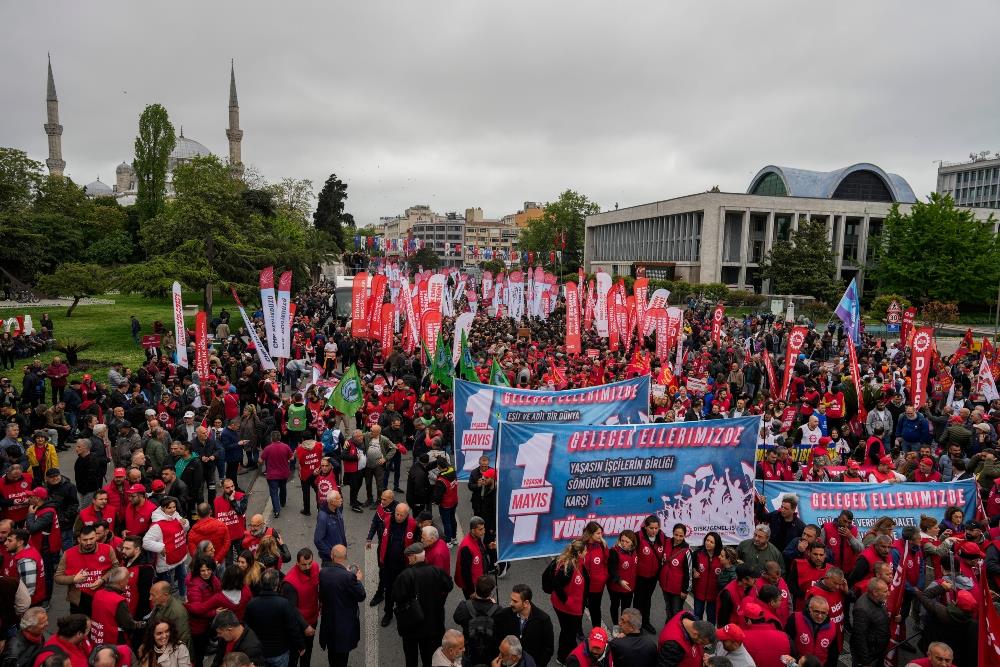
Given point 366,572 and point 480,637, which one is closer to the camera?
point 480,637

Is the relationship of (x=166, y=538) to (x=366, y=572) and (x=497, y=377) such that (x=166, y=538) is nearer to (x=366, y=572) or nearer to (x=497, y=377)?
(x=366, y=572)

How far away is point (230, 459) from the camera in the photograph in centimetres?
1035

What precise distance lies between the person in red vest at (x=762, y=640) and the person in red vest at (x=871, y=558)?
1874 millimetres

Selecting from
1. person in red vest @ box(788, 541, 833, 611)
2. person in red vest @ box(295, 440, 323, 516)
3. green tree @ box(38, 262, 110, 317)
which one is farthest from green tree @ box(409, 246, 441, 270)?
person in red vest @ box(788, 541, 833, 611)

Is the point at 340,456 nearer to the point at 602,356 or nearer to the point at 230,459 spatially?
the point at 230,459

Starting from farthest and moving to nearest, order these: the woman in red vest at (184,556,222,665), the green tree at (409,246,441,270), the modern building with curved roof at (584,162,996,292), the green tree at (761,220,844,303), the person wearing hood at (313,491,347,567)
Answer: the green tree at (409,246,441,270) < the modern building with curved roof at (584,162,996,292) < the green tree at (761,220,844,303) < the person wearing hood at (313,491,347,567) < the woman in red vest at (184,556,222,665)

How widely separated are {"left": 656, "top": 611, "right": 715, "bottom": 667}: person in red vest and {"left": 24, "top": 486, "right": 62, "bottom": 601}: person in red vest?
6.29m

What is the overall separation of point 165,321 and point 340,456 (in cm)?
3449

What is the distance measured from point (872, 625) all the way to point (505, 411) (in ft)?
19.0

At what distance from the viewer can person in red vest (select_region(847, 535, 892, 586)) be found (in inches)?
Answer: 240

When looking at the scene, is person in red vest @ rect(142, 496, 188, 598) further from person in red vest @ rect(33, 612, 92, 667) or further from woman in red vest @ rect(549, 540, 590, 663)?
woman in red vest @ rect(549, 540, 590, 663)

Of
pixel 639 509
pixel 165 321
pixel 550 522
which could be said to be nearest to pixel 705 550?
pixel 639 509

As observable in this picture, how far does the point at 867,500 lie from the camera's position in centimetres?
740

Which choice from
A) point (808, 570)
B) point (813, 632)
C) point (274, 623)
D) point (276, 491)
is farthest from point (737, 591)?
point (276, 491)
